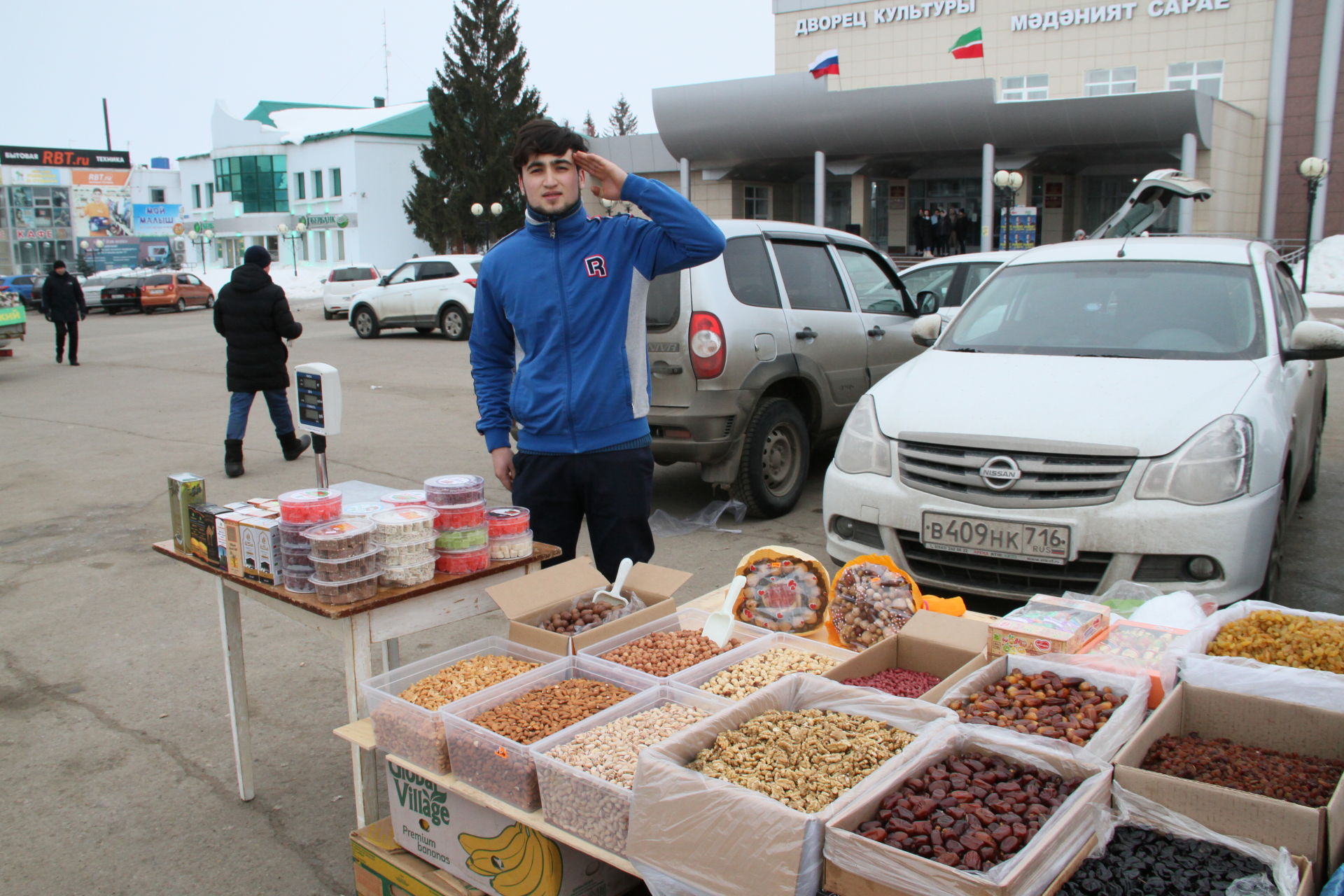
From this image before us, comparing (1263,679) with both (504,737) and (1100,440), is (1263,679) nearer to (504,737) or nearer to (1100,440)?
(504,737)

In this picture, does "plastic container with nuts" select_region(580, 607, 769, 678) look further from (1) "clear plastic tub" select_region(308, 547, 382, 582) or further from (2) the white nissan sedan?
(2) the white nissan sedan

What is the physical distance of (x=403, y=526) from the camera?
9.35 ft

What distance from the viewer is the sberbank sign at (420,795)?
2523mm

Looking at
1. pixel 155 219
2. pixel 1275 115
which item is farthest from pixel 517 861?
pixel 155 219

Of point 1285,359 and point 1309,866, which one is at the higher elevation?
point 1285,359

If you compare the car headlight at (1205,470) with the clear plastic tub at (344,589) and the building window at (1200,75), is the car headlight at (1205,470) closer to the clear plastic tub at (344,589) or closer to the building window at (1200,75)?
the clear plastic tub at (344,589)

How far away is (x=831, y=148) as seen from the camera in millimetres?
32125

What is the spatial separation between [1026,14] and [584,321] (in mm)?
36516

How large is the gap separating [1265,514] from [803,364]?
3.28m

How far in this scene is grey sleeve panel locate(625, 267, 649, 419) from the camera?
3439mm

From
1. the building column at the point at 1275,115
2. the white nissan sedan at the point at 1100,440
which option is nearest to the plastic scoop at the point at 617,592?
the white nissan sedan at the point at 1100,440

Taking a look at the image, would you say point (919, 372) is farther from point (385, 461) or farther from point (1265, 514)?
point (385, 461)

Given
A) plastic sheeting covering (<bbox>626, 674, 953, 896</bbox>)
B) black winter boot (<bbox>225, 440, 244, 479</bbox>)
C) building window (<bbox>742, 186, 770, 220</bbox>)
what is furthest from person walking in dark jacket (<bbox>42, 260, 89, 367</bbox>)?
building window (<bbox>742, 186, 770, 220</bbox>)

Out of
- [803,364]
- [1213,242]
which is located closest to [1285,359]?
[1213,242]
